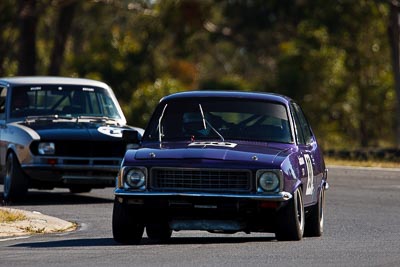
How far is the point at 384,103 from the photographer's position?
48.7 metres

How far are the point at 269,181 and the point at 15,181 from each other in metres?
6.95

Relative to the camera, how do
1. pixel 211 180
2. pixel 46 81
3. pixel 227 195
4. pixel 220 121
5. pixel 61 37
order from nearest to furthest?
pixel 227 195, pixel 211 180, pixel 220 121, pixel 46 81, pixel 61 37

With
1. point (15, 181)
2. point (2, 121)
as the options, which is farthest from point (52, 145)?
point (2, 121)

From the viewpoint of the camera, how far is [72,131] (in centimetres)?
1867

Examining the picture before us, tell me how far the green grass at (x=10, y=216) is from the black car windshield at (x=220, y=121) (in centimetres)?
235

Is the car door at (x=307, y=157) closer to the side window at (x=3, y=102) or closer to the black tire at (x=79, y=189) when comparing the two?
the side window at (x=3, y=102)

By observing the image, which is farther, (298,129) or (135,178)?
(298,129)

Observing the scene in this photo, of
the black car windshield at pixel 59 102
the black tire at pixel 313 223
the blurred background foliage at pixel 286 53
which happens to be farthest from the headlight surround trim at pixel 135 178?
the blurred background foliage at pixel 286 53

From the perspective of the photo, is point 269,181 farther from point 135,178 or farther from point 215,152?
point 135,178

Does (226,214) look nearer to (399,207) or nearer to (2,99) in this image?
(399,207)

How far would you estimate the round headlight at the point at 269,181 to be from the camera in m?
12.4

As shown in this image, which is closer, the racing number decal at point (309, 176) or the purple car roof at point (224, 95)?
the racing number decal at point (309, 176)

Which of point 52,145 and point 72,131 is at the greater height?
point 72,131

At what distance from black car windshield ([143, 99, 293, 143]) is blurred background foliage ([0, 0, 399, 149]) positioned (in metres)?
28.6
